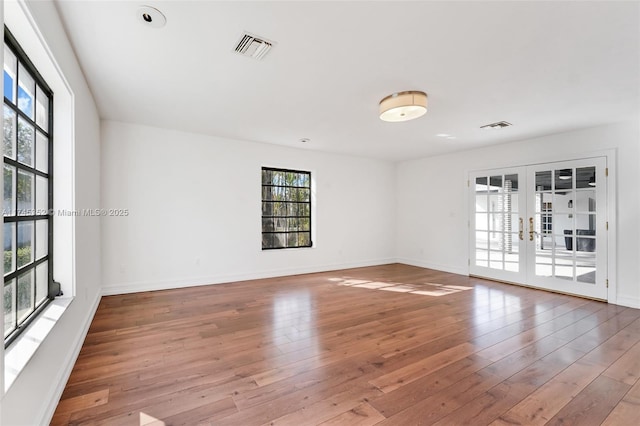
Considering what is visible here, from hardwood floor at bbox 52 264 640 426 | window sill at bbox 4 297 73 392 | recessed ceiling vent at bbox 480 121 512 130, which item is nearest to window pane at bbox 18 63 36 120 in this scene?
window sill at bbox 4 297 73 392

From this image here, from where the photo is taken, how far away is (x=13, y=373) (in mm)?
1288

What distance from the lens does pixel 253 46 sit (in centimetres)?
232

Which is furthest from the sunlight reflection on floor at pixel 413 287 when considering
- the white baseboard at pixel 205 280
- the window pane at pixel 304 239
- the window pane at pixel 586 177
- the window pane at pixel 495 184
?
the window pane at pixel 586 177

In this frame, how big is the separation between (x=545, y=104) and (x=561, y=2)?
198 centimetres

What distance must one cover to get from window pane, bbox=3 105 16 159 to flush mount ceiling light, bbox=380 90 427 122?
3004 mm

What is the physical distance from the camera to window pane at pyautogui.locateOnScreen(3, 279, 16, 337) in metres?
1.54

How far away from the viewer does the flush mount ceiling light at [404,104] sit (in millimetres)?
3082

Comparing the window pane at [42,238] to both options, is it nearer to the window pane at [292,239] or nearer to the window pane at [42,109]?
the window pane at [42,109]

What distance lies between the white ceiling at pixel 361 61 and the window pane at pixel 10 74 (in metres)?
0.52

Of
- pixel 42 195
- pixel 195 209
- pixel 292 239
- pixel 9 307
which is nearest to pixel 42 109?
pixel 42 195

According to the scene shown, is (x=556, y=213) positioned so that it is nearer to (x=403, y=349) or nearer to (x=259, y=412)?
(x=403, y=349)

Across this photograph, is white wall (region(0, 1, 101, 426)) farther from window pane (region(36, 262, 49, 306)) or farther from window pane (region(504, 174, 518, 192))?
window pane (region(504, 174, 518, 192))

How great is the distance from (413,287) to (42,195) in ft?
15.8

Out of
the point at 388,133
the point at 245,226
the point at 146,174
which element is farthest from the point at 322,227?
the point at 146,174
